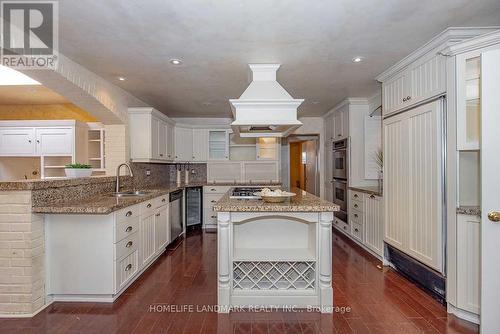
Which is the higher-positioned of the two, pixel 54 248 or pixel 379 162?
pixel 379 162

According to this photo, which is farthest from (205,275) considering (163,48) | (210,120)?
(210,120)

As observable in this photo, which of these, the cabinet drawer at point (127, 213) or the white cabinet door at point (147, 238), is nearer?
the cabinet drawer at point (127, 213)

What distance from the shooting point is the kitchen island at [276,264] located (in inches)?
87.4

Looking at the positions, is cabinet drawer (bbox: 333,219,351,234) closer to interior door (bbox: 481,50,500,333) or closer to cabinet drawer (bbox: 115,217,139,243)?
interior door (bbox: 481,50,500,333)

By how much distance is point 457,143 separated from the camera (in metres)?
2.10

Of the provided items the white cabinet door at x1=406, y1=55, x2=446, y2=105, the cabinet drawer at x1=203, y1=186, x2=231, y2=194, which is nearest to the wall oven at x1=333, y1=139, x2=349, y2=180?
the white cabinet door at x1=406, y1=55, x2=446, y2=105

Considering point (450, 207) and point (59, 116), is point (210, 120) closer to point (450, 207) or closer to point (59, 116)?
point (59, 116)

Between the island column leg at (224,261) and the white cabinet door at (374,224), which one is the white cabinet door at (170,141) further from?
the white cabinet door at (374,224)

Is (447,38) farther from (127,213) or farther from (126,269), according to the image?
(126,269)

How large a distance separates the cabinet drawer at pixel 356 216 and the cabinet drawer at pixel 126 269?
3.15m

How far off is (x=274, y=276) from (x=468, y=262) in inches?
61.8

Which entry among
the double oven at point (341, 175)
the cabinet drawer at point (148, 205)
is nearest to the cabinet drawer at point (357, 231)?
the double oven at point (341, 175)

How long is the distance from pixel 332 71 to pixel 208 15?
5.81 feet

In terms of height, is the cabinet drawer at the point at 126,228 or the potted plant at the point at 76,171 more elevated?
the potted plant at the point at 76,171
